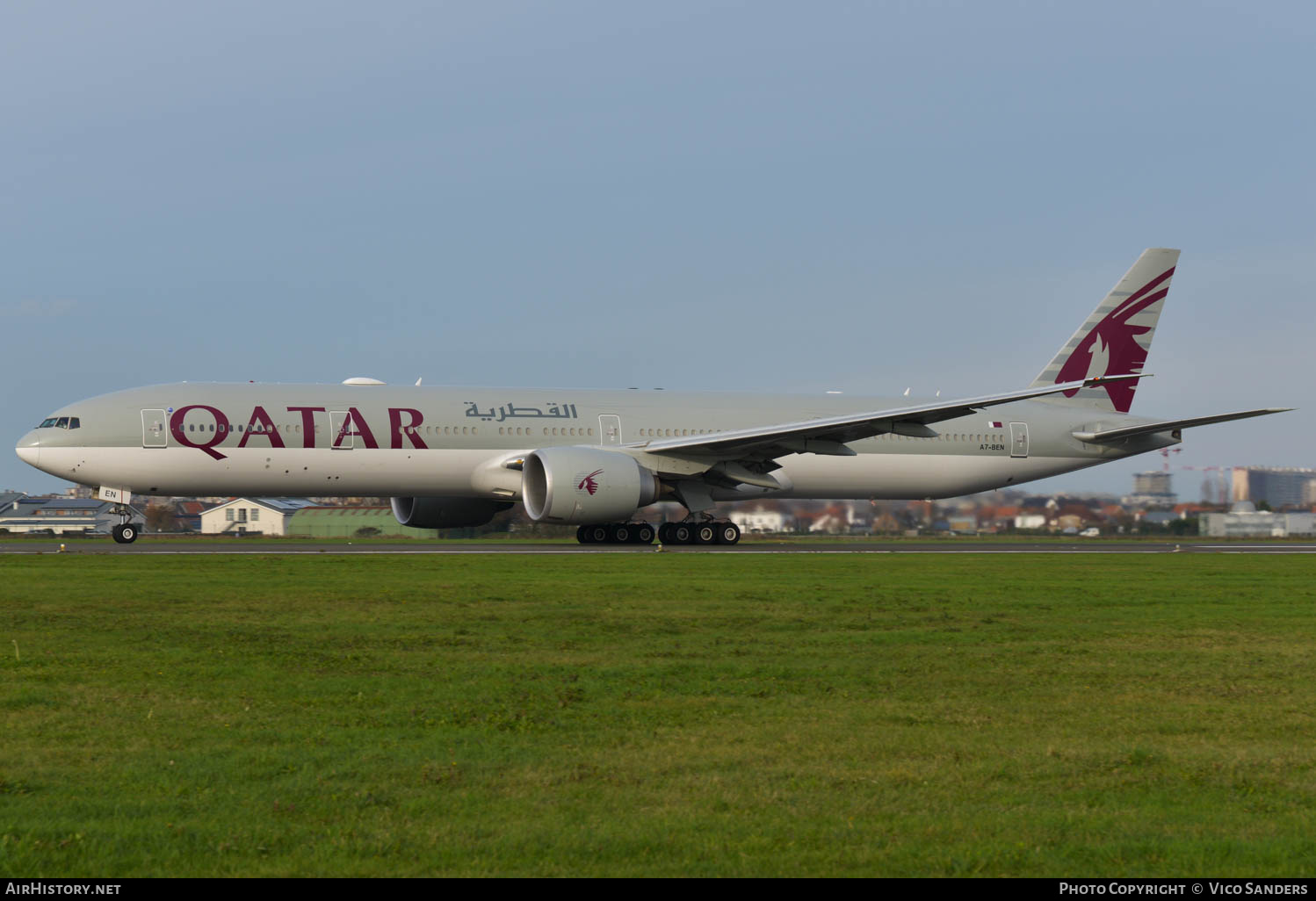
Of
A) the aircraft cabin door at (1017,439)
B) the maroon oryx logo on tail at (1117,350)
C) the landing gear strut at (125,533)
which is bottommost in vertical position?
the landing gear strut at (125,533)

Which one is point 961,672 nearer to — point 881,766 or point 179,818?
point 881,766

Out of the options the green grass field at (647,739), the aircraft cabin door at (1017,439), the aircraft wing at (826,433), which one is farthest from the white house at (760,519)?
the green grass field at (647,739)

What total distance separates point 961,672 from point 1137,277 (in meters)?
31.6

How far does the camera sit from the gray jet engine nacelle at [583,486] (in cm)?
2700

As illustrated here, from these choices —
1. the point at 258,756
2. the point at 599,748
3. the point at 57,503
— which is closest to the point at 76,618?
the point at 258,756

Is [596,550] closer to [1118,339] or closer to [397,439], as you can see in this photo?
[397,439]

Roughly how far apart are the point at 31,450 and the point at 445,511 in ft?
32.5

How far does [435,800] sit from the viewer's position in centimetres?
550

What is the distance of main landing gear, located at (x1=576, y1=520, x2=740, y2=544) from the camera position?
99.8 feet

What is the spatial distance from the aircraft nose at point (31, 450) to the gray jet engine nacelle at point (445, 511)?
861cm

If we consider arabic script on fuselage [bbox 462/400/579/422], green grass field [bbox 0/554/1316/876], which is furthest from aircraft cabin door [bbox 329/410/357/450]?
green grass field [bbox 0/554/1316/876]

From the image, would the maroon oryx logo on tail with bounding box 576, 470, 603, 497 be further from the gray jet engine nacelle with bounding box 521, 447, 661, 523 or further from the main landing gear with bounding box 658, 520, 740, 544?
the main landing gear with bounding box 658, 520, 740, 544

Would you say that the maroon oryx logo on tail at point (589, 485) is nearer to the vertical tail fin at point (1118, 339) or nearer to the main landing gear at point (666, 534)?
the main landing gear at point (666, 534)

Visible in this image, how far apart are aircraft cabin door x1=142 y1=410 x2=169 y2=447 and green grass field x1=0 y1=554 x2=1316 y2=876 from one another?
578 inches
